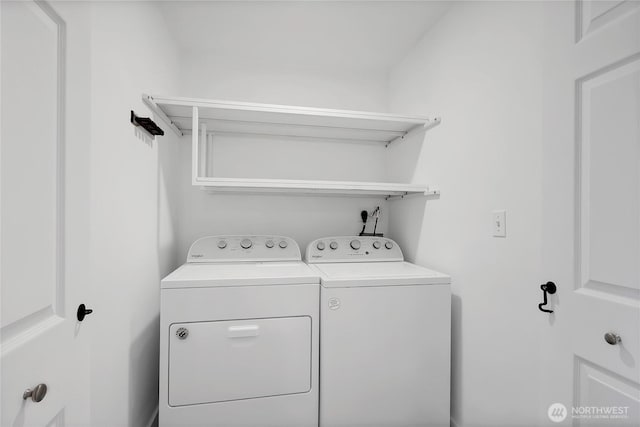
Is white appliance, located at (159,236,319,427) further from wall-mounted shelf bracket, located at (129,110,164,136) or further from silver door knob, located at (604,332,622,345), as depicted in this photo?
silver door knob, located at (604,332,622,345)

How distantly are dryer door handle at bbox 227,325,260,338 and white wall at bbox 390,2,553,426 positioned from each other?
1062mm

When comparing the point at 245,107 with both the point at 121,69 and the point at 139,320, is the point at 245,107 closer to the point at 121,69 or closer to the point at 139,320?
the point at 121,69

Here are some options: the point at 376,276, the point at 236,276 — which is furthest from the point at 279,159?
the point at 376,276

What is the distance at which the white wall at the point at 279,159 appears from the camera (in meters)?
2.05

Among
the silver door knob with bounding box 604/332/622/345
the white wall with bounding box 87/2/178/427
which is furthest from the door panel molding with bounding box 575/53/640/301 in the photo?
the white wall with bounding box 87/2/178/427

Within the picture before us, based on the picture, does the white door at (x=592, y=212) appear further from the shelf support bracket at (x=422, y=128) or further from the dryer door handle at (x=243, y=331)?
the dryer door handle at (x=243, y=331)

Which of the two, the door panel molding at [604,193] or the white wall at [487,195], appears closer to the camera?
the door panel molding at [604,193]

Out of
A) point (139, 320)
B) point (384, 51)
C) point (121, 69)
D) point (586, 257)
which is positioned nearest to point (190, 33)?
point (121, 69)

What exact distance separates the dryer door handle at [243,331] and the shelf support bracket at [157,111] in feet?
3.94

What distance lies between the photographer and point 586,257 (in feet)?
2.80

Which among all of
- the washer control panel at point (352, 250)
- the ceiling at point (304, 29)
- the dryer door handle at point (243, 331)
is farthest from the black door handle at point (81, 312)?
the ceiling at point (304, 29)

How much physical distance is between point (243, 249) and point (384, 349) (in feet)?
3.48

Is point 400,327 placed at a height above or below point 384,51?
below

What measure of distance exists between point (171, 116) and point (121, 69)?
1.86 feet
